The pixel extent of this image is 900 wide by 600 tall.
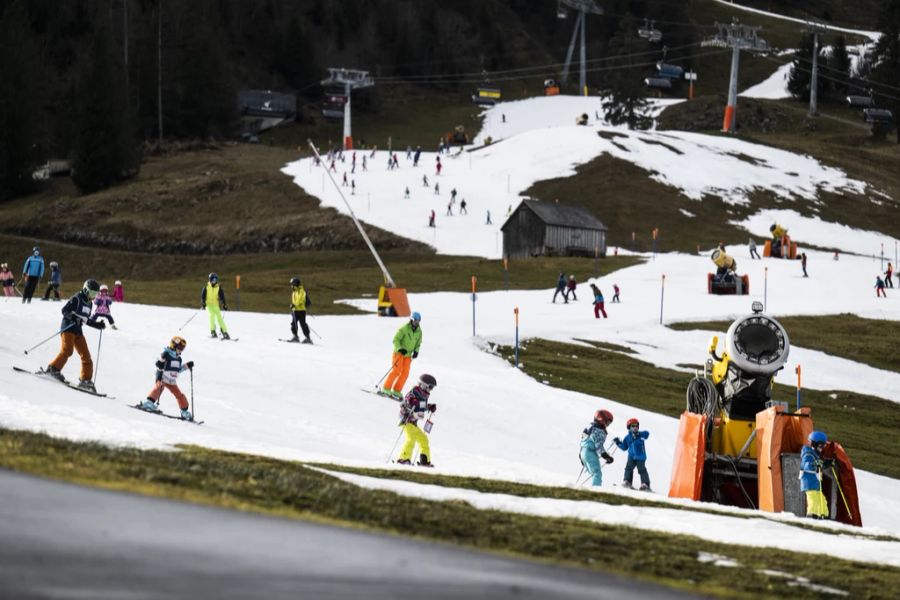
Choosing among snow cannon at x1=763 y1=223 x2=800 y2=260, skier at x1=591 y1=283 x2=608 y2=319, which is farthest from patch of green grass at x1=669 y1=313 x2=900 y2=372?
snow cannon at x1=763 y1=223 x2=800 y2=260

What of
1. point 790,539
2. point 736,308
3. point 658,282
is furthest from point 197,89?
point 790,539

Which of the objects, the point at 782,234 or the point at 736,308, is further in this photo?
the point at 782,234

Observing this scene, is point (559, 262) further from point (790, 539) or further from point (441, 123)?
point (441, 123)

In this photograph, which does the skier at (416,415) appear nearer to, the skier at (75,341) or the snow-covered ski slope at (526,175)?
the skier at (75,341)

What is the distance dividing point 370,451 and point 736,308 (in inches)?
1628

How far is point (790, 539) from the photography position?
16109 mm

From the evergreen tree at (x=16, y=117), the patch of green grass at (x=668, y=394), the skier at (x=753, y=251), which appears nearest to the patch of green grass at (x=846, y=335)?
the patch of green grass at (x=668, y=394)

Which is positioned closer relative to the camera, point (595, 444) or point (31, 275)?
point (595, 444)

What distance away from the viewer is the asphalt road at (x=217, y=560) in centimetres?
785

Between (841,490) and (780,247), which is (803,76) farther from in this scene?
(841,490)

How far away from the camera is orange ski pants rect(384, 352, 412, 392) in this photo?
31172mm

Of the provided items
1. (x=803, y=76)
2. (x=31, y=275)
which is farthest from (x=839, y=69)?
(x=31, y=275)

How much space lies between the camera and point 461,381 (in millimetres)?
35406

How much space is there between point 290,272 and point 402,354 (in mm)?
50154
